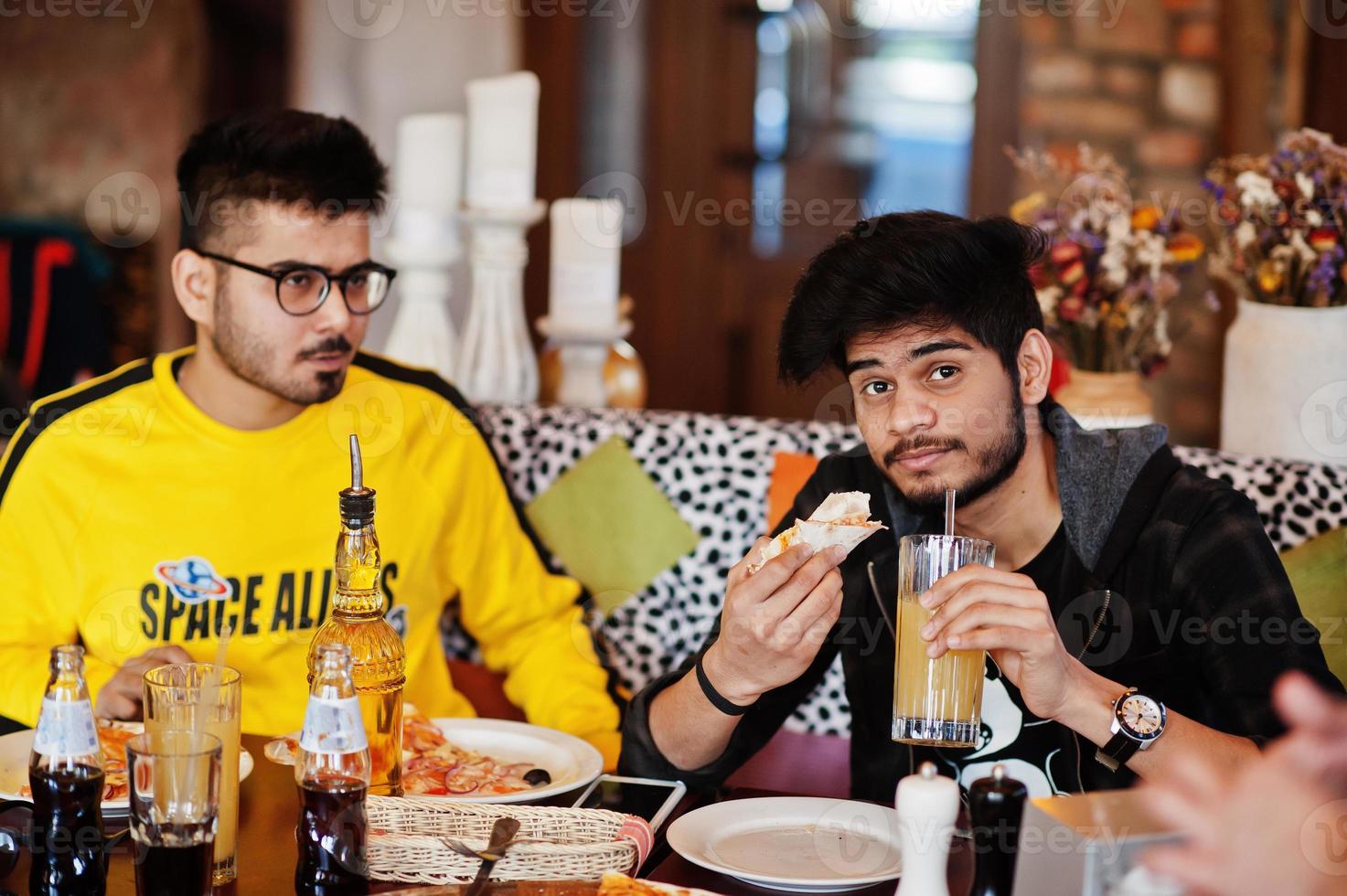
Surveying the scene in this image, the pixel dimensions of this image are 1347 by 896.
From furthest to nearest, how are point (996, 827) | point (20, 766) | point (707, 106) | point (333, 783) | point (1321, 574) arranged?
point (707, 106), point (1321, 574), point (20, 766), point (333, 783), point (996, 827)

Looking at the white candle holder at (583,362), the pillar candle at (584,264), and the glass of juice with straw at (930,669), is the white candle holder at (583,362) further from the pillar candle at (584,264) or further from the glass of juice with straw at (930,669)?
the glass of juice with straw at (930,669)

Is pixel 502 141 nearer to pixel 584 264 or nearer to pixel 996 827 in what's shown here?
pixel 584 264

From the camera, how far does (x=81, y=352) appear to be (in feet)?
12.6

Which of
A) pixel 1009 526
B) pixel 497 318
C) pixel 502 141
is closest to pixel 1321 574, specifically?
pixel 1009 526

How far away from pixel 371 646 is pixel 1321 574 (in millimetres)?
1368

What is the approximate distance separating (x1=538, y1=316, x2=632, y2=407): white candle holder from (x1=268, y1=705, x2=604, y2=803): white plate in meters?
1.09

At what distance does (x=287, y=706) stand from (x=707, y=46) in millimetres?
3384

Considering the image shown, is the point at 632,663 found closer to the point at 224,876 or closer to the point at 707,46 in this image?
the point at 224,876

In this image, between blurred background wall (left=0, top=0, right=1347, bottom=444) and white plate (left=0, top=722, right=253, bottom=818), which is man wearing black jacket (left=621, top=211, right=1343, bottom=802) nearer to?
white plate (left=0, top=722, right=253, bottom=818)

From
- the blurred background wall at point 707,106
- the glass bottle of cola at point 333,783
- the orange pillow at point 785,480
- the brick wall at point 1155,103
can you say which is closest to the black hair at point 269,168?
the orange pillow at point 785,480

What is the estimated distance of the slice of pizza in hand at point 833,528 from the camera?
1468 mm

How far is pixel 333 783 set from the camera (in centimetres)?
121

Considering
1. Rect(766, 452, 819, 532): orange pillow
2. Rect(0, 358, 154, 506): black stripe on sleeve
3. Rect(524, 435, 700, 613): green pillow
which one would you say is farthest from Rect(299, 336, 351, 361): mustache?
Rect(766, 452, 819, 532): orange pillow

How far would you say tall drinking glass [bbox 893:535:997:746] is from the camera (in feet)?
4.57
